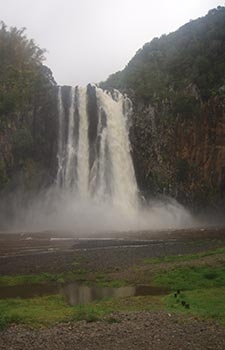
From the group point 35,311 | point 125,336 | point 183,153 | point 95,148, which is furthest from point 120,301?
point 95,148

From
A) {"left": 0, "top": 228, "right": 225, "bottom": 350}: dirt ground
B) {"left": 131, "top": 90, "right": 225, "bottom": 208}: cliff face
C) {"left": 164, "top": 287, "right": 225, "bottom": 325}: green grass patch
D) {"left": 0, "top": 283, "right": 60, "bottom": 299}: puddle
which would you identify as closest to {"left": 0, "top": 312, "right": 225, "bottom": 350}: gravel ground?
{"left": 0, "top": 228, "right": 225, "bottom": 350}: dirt ground

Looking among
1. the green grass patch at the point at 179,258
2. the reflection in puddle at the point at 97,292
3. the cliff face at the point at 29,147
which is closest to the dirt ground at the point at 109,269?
the green grass patch at the point at 179,258

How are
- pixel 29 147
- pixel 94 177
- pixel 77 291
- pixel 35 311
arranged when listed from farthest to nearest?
pixel 29 147 < pixel 94 177 < pixel 77 291 < pixel 35 311

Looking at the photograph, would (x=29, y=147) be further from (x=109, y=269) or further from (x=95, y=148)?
(x=109, y=269)

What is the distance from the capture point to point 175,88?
56531mm

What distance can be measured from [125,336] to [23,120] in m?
46.2

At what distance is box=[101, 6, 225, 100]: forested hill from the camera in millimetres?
55219

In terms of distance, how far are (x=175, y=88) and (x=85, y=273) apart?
39131mm

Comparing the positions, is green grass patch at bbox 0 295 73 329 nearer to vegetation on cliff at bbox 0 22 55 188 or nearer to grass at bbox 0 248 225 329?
grass at bbox 0 248 225 329

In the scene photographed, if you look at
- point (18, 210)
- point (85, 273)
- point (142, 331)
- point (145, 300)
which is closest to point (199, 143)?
point (18, 210)

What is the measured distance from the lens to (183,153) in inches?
2056

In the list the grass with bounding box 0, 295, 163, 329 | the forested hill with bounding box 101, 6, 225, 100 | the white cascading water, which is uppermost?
the forested hill with bounding box 101, 6, 225, 100

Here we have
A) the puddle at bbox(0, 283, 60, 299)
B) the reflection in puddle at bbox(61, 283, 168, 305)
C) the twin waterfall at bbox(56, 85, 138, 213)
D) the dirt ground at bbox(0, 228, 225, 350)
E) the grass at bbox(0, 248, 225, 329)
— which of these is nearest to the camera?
A: the dirt ground at bbox(0, 228, 225, 350)

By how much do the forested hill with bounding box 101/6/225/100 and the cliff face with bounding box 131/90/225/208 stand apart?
9.00 feet
